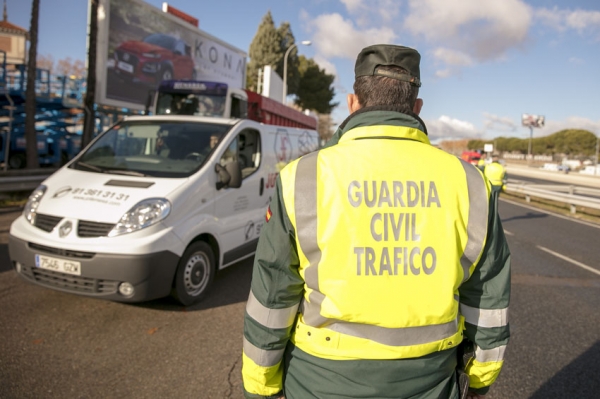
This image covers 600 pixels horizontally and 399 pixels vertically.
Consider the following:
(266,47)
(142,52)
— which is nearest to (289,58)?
(266,47)

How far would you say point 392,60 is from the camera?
4.90 feet

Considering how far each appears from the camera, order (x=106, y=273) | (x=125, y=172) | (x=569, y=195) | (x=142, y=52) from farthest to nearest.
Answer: (x=142, y=52) → (x=569, y=195) → (x=125, y=172) → (x=106, y=273)

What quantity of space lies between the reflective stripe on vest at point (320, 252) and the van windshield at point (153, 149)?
10.9 ft

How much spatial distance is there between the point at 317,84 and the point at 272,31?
1032 cm

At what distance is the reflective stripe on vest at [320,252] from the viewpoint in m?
1.38

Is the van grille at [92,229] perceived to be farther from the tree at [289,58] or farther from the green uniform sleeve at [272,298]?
the tree at [289,58]

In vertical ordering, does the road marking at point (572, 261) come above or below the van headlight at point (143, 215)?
below

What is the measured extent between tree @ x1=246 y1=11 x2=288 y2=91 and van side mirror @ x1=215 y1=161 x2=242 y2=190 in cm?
4319

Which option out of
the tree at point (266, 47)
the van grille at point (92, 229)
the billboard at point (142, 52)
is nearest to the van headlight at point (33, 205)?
the van grille at point (92, 229)

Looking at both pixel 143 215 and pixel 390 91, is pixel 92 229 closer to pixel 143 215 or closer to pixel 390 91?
pixel 143 215

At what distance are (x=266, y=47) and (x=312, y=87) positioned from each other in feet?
33.0

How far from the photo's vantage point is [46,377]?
3.12m

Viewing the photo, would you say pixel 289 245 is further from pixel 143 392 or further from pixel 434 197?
pixel 143 392

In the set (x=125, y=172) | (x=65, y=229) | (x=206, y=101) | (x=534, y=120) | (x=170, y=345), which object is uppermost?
(x=534, y=120)
